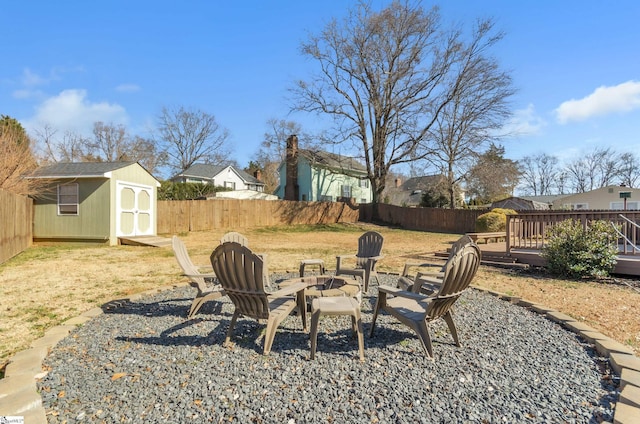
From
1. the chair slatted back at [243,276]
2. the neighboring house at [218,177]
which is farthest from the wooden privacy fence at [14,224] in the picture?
the neighboring house at [218,177]

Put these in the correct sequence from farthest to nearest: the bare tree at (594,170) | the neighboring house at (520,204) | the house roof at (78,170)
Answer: the bare tree at (594,170), the neighboring house at (520,204), the house roof at (78,170)

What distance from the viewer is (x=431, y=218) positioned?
73.7ft

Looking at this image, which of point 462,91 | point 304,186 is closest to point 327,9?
point 462,91

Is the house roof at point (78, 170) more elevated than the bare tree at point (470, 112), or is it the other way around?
the bare tree at point (470, 112)

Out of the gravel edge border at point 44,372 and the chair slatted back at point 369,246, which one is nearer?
the gravel edge border at point 44,372

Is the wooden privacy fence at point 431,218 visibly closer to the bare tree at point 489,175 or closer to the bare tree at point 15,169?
the bare tree at point 489,175

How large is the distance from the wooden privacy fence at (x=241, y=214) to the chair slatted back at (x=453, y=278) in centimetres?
1567

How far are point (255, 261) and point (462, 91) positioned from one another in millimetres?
23029

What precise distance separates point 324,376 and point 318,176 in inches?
1087

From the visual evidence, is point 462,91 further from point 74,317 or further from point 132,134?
point 132,134

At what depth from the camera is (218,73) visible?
48.6 ft

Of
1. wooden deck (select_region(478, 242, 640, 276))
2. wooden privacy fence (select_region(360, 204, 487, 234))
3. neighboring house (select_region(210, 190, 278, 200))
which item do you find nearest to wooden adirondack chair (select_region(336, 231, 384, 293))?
wooden deck (select_region(478, 242, 640, 276))

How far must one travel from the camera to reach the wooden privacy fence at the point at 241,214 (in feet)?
54.9

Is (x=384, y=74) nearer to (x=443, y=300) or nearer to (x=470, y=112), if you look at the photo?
(x=470, y=112)
